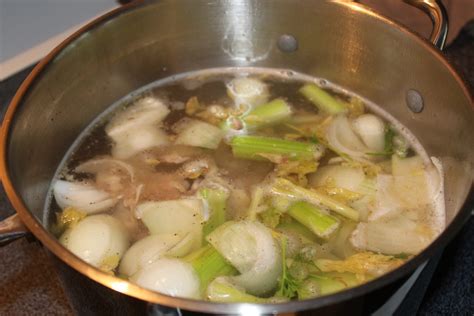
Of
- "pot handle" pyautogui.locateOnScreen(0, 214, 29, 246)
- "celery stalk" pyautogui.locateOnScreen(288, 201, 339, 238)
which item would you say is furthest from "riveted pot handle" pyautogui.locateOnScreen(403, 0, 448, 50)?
"pot handle" pyautogui.locateOnScreen(0, 214, 29, 246)

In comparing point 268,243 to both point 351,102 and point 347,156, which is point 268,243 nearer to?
point 347,156

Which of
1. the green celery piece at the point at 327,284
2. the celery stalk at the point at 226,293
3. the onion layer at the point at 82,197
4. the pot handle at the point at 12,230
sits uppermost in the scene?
the pot handle at the point at 12,230

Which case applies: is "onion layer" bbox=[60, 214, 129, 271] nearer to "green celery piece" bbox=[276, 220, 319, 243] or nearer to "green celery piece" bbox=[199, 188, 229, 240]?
"green celery piece" bbox=[199, 188, 229, 240]

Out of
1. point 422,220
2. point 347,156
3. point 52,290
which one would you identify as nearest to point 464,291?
point 422,220

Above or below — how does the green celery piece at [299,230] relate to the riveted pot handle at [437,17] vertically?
below

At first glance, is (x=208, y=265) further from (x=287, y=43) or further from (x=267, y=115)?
(x=287, y=43)

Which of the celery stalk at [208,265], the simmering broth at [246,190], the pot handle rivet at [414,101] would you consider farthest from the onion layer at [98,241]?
the pot handle rivet at [414,101]

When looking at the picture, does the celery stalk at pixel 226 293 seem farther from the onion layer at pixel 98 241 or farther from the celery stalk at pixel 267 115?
the celery stalk at pixel 267 115
